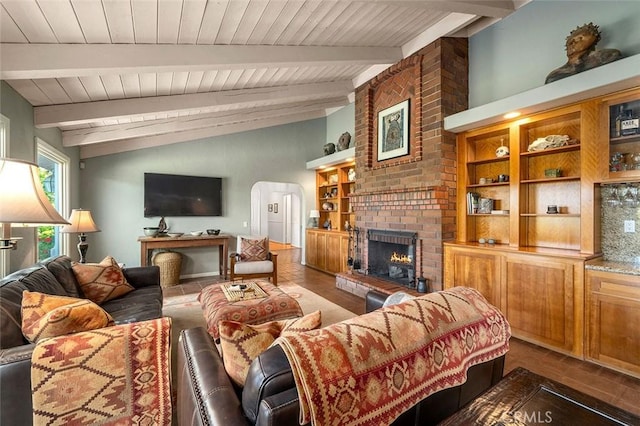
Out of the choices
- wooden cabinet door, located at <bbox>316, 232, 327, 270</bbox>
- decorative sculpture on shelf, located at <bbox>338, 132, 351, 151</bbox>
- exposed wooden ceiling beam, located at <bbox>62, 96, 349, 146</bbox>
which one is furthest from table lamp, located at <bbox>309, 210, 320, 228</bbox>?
exposed wooden ceiling beam, located at <bbox>62, 96, 349, 146</bbox>

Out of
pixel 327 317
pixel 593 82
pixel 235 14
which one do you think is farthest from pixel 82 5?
pixel 593 82

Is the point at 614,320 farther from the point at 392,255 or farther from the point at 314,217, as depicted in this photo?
the point at 314,217

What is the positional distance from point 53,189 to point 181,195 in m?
1.76

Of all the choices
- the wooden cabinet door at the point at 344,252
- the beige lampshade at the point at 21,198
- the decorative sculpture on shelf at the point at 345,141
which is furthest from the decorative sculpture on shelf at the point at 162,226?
the beige lampshade at the point at 21,198

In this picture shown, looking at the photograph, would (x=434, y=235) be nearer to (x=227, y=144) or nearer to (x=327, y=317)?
(x=327, y=317)

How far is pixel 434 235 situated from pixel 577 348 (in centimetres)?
160

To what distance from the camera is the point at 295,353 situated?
852 millimetres

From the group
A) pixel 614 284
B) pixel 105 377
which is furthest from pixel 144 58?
pixel 614 284

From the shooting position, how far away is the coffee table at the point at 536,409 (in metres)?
0.89

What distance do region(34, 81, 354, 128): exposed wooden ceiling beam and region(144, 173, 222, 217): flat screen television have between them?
1748mm

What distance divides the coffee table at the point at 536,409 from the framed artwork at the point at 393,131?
129 inches

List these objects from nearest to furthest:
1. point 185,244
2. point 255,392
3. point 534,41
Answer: point 255,392, point 534,41, point 185,244

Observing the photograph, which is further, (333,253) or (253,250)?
(333,253)

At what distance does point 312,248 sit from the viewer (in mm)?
6340
